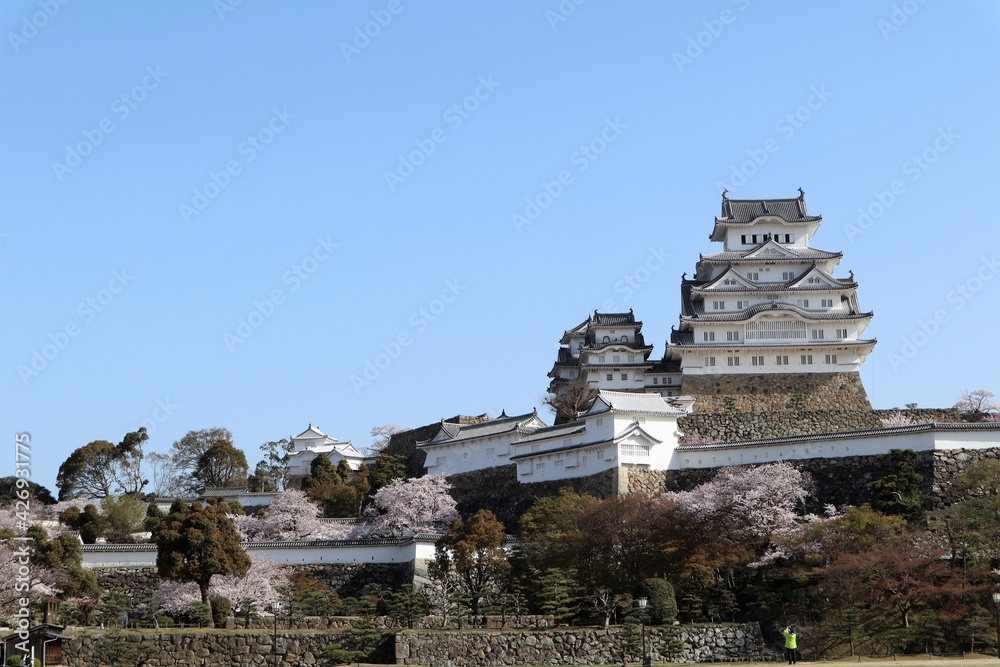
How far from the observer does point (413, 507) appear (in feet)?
165

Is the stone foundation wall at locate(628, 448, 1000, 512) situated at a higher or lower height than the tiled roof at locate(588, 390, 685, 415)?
lower

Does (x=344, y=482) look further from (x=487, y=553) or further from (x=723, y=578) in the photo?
(x=723, y=578)

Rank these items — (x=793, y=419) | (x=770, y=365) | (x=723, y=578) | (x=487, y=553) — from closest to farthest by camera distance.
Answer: (x=723, y=578)
(x=487, y=553)
(x=793, y=419)
(x=770, y=365)

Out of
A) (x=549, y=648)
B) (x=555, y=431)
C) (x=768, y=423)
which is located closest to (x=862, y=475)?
(x=768, y=423)

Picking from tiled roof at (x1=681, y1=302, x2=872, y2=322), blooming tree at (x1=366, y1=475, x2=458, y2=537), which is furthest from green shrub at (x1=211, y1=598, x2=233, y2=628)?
tiled roof at (x1=681, y1=302, x2=872, y2=322)

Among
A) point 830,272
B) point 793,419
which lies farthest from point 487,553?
point 830,272

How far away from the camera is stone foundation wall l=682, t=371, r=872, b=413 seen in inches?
2068

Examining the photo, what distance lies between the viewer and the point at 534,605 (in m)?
37.9

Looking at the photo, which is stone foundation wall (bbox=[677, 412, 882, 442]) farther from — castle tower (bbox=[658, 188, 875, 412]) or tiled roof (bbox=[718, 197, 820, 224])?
tiled roof (bbox=[718, 197, 820, 224])

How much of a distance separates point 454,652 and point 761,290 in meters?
27.0

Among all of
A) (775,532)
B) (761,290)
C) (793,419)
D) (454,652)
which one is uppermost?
(761,290)

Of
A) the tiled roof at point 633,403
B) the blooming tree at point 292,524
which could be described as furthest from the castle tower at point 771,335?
the blooming tree at point 292,524

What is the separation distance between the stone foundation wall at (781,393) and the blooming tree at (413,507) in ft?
34.3

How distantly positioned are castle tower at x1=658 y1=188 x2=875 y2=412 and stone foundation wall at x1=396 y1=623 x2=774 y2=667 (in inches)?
771
